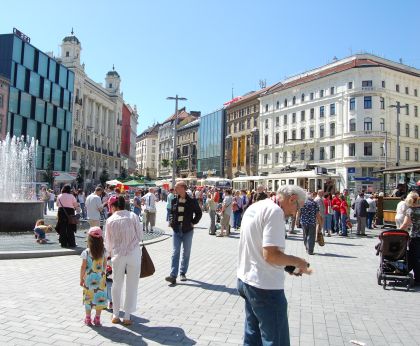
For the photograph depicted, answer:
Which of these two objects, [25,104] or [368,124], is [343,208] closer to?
[368,124]

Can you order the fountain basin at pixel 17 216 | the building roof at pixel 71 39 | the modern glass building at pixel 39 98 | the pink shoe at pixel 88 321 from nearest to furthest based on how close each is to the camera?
the pink shoe at pixel 88 321
the fountain basin at pixel 17 216
the modern glass building at pixel 39 98
the building roof at pixel 71 39

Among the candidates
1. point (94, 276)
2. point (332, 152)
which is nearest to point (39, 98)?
point (332, 152)

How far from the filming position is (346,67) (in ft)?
196

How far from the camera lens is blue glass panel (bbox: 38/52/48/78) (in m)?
70.5

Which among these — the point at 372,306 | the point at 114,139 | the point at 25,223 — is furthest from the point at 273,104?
the point at 372,306

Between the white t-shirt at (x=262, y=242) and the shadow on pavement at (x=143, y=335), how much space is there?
2.02m

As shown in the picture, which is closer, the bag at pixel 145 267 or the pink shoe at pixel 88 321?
the pink shoe at pixel 88 321

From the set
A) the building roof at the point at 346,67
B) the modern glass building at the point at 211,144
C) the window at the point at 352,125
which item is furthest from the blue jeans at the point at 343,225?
the modern glass building at the point at 211,144

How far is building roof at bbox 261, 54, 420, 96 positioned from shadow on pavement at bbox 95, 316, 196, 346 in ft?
189

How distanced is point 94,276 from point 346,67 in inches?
2349

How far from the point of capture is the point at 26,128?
67188 mm

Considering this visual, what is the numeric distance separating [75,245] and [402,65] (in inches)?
2591

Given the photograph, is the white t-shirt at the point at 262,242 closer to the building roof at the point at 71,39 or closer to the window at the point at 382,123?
the window at the point at 382,123

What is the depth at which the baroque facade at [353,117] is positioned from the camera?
5666 centimetres
